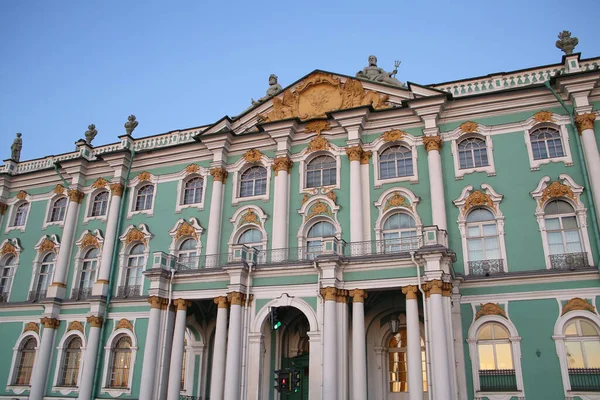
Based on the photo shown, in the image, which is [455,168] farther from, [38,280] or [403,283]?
[38,280]

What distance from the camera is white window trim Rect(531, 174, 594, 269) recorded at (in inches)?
696

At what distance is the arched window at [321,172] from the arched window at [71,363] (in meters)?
12.6

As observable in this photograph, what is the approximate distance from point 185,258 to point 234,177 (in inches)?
163

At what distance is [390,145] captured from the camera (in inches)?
852

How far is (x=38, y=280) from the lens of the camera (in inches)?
1023

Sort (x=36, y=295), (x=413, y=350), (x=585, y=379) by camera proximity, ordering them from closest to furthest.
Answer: (x=413, y=350), (x=585, y=379), (x=36, y=295)

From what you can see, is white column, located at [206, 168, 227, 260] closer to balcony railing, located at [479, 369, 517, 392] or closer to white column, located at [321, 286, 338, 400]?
white column, located at [321, 286, 338, 400]

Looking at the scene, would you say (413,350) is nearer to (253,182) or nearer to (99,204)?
(253,182)

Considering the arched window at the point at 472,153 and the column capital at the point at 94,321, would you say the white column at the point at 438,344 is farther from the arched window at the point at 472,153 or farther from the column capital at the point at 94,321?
the column capital at the point at 94,321

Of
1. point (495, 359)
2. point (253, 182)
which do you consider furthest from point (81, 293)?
point (495, 359)

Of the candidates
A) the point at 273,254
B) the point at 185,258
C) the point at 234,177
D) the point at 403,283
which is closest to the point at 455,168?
the point at 403,283

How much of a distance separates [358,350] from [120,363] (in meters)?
11.4

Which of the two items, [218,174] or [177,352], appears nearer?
[177,352]

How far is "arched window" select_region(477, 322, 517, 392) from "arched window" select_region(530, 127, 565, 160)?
6502 millimetres
